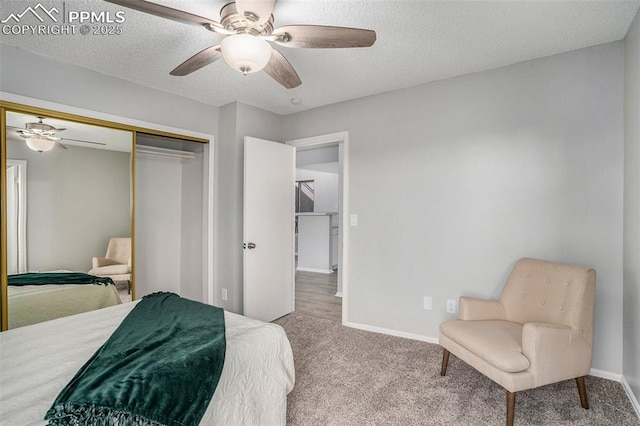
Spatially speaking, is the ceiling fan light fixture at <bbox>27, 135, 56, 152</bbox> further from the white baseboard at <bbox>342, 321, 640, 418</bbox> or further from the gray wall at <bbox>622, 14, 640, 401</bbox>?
the gray wall at <bbox>622, 14, 640, 401</bbox>

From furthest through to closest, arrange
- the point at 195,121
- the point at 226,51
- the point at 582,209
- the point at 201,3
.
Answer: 1. the point at 195,121
2. the point at 582,209
3. the point at 201,3
4. the point at 226,51

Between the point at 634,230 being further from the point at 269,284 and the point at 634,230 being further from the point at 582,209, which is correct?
the point at 269,284

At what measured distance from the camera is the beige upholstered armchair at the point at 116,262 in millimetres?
2817

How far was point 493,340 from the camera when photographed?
196 cm

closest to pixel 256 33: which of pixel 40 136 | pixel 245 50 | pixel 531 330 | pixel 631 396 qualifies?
pixel 245 50

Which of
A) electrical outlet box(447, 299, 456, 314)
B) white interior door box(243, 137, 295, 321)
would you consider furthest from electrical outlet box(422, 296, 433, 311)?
white interior door box(243, 137, 295, 321)

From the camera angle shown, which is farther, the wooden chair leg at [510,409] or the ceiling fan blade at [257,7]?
the wooden chair leg at [510,409]

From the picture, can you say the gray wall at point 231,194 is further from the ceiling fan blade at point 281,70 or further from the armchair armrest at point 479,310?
the armchair armrest at point 479,310

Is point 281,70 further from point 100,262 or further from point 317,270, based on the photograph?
point 317,270

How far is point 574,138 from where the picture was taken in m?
2.40

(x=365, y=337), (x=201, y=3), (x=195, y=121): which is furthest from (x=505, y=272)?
(x=195, y=121)

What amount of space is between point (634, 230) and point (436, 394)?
164 centimetres

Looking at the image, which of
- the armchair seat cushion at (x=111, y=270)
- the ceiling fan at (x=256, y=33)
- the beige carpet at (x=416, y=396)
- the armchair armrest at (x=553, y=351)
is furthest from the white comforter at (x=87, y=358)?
the ceiling fan at (x=256, y=33)

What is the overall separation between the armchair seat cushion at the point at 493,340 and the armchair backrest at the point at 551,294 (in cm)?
14
